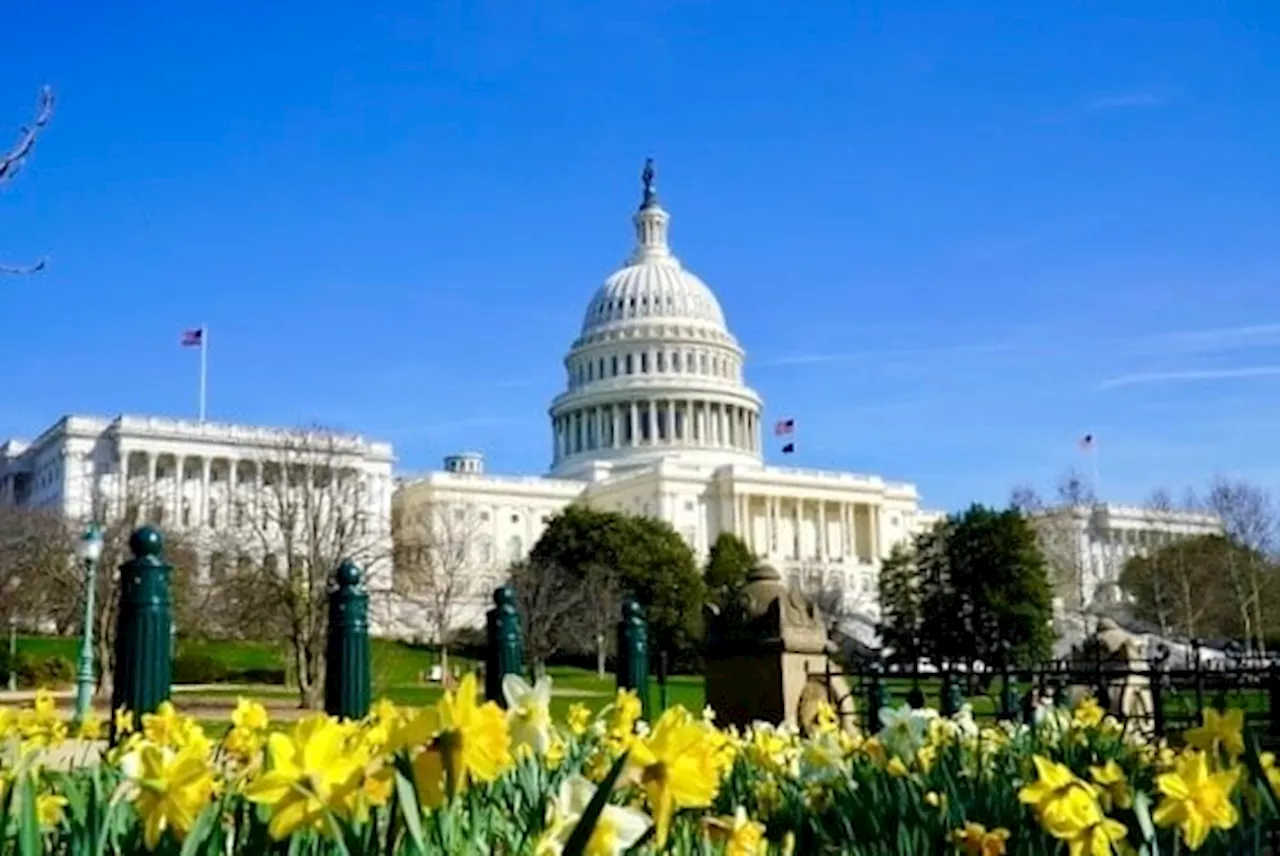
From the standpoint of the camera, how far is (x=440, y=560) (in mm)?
64125

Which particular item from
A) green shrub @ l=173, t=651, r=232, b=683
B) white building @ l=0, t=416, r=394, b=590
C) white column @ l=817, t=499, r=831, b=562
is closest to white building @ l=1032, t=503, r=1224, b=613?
white column @ l=817, t=499, r=831, b=562

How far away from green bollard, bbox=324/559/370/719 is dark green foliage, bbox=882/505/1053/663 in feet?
151

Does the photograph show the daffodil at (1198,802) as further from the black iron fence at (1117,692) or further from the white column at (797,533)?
the white column at (797,533)

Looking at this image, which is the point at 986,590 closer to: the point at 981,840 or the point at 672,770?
the point at 981,840

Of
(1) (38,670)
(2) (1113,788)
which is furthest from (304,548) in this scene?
(2) (1113,788)

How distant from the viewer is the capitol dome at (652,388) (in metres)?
99.8

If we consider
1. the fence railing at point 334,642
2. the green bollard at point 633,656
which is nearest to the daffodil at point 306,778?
the fence railing at point 334,642

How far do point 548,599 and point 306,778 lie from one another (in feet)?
187

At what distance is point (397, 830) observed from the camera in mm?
1997

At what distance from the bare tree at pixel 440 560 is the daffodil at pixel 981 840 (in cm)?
3280

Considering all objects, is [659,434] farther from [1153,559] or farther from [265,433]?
[1153,559]

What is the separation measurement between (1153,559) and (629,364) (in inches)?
1692

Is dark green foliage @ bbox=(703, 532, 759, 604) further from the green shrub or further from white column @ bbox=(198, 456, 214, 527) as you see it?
white column @ bbox=(198, 456, 214, 527)

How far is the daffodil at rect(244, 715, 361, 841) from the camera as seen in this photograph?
1714mm
